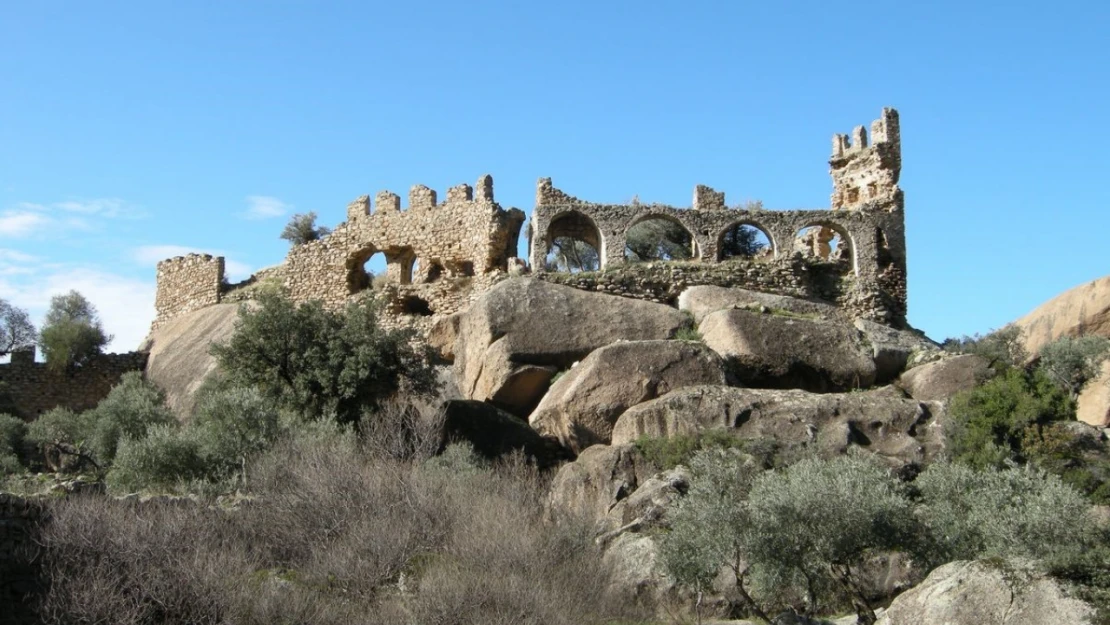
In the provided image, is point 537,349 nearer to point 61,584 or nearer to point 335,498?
point 335,498

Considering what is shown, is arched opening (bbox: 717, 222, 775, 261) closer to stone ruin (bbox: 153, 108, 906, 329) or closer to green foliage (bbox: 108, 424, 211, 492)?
stone ruin (bbox: 153, 108, 906, 329)

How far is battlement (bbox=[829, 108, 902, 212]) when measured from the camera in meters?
38.2

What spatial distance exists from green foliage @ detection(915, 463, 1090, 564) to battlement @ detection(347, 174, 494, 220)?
1775cm

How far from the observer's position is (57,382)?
1635 inches

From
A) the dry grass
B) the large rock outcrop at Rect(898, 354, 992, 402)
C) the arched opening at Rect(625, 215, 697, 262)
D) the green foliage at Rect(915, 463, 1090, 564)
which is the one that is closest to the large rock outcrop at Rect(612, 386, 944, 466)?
the large rock outcrop at Rect(898, 354, 992, 402)

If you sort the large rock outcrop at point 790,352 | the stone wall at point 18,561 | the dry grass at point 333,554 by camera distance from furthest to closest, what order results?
the large rock outcrop at point 790,352, the stone wall at point 18,561, the dry grass at point 333,554

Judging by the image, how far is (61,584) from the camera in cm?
1977

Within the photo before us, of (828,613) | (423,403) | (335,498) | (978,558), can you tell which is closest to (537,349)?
(423,403)

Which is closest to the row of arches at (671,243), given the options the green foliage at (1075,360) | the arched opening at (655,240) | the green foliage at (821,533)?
the arched opening at (655,240)

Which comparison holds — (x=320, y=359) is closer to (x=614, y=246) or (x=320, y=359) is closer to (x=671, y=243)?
(x=614, y=246)

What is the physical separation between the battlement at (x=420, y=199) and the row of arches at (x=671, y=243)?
A: 255 cm

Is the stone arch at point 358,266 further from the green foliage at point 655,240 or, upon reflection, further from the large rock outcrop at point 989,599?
the large rock outcrop at point 989,599

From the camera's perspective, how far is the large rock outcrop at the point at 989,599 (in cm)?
1795

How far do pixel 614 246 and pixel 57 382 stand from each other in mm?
18720
